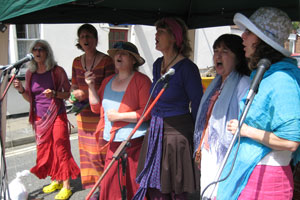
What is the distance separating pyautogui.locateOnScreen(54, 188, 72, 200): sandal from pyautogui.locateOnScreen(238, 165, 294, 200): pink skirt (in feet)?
7.99

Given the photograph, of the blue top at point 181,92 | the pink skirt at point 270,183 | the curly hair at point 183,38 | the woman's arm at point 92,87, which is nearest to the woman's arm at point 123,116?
the blue top at point 181,92

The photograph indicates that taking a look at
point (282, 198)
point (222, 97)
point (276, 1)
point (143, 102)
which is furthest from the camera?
point (276, 1)

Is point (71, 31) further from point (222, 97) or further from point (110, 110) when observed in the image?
point (222, 97)

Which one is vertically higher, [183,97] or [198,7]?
[198,7]

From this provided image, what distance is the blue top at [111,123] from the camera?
2.50 m

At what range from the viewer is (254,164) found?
4.89 feet

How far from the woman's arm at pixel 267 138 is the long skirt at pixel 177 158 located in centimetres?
78

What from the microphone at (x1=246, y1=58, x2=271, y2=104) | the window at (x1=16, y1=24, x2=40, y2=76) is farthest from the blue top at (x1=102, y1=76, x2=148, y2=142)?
the window at (x1=16, y1=24, x2=40, y2=76)

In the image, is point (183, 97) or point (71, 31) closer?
point (183, 97)

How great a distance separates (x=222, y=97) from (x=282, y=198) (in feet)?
2.35

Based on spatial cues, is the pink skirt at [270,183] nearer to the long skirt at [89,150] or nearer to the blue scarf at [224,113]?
the blue scarf at [224,113]

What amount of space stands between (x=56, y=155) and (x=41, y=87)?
83cm

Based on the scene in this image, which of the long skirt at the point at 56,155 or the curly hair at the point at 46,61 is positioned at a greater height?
the curly hair at the point at 46,61

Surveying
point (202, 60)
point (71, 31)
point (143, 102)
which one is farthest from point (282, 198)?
point (202, 60)
